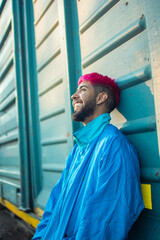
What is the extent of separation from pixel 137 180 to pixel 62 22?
1.51 meters

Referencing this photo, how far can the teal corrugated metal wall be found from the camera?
113 cm

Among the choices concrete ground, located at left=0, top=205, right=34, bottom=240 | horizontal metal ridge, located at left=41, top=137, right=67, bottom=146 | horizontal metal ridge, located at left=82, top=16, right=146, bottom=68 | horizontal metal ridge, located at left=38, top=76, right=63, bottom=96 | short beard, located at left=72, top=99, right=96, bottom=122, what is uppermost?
horizontal metal ridge, located at left=82, top=16, right=146, bottom=68

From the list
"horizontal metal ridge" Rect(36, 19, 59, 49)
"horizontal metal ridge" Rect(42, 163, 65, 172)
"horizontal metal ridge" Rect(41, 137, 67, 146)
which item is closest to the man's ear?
"horizontal metal ridge" Rect(41, 137, 67, 146)

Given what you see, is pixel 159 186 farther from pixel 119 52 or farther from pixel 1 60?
pixel 1 60

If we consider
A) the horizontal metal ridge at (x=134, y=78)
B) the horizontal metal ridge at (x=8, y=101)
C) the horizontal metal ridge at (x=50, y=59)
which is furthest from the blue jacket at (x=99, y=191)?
the horizontal metal ridge at (x=8, y=101)

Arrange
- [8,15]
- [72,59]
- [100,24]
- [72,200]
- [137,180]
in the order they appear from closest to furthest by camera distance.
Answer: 1. [137,180]
2. [72,200]
3. [100,24]
4. [72,59]
5. [8,15]

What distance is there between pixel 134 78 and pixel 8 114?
2424mm

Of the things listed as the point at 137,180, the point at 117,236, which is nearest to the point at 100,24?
the point at 137,180

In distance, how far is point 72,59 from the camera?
1.79 m

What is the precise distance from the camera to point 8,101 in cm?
307

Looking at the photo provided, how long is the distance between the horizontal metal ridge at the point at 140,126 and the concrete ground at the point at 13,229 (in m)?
1.78

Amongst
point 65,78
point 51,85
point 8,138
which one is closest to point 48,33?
point 51,85

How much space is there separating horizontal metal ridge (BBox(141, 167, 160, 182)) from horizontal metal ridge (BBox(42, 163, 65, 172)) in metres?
0.93

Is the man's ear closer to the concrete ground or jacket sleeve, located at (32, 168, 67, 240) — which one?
jacket sleeve, located at (32, 168, 67, 240)
